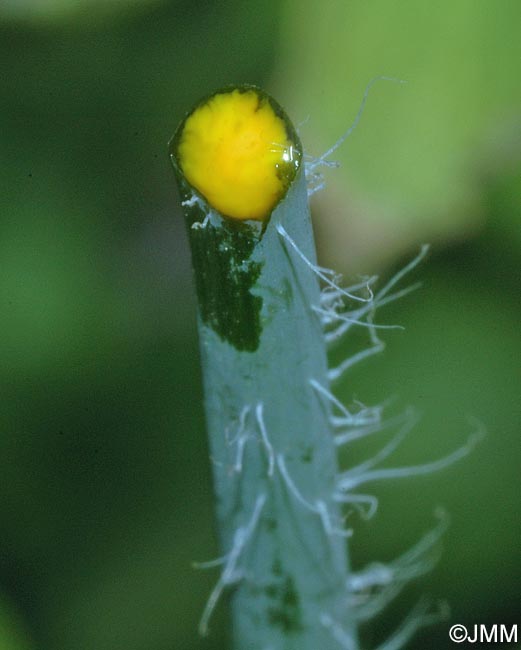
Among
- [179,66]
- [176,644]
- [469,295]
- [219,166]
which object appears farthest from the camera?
[179,66]

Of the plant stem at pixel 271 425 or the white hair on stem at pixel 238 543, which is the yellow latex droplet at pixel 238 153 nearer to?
the plant stem at pixel 271 425

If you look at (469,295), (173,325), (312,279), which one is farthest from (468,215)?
(312,279)

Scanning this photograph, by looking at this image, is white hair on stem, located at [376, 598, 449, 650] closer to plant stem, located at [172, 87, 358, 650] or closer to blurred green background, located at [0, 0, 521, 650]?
blurred green background, located at [0, 0, 521, 650]

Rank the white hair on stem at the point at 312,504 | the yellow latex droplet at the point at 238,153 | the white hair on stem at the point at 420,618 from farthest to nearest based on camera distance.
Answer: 1. the white hair on stem at the point at 420,618
2. the white hair on stem at the point at 312,504
3. the yellow latex droplet at the point at 238,153

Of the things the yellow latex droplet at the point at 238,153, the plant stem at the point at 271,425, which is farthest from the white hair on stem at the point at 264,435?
the yellow latex droplet at the point at 238,153

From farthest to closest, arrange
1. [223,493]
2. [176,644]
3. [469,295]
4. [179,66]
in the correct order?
[179,66] < [469,295] < [176,644] < [223,493]

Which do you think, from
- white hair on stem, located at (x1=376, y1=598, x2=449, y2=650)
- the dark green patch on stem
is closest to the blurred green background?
white hair on stem, located at (x1=376, y1=598, x2=449, y2=650)

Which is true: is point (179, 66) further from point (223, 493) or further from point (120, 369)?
point (223, 493)
